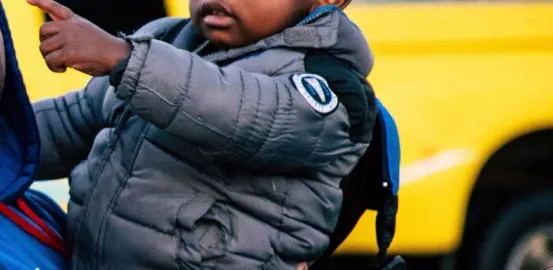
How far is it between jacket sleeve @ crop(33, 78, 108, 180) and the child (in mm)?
178

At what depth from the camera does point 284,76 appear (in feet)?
6.68

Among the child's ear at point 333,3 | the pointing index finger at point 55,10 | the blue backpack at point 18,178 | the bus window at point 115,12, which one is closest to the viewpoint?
the pointing index finger at point 55,10

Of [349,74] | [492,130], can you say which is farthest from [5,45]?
[492,130]

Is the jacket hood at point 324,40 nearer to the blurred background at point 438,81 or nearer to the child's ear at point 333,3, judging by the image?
the child's ear at point 333,3

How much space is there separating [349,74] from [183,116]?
0.38 metres

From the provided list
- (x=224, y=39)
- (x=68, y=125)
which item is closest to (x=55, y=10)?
(x=224, y=39)

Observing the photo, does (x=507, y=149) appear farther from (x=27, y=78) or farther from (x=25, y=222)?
(x=25, y=222)

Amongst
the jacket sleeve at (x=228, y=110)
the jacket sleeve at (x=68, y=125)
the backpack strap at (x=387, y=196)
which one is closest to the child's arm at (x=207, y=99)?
the jacket sleeve at (x=228, y=110)

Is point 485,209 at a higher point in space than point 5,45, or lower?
lower

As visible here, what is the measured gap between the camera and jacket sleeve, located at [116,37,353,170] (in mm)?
1858

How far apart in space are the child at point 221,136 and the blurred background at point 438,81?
8.02ft

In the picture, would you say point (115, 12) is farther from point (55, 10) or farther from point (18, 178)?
point (55, 10)

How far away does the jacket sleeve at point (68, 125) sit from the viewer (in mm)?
2473

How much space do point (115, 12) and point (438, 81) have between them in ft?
4.41
